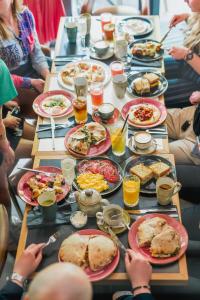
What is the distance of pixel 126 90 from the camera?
109 inches

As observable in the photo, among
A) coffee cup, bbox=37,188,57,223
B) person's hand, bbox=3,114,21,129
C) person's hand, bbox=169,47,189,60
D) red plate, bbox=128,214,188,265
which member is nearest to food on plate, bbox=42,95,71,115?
person's hand, bbox=3,114,21,129

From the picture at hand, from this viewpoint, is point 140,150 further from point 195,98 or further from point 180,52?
point 180,52

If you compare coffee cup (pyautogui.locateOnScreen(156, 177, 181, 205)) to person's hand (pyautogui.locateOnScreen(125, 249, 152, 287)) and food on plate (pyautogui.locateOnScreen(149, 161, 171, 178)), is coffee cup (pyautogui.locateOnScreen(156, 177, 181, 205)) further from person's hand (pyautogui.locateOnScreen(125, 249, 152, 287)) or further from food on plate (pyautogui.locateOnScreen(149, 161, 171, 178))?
person's hand (pyautogui.locateOnScreen(125, 249, 152, 287))

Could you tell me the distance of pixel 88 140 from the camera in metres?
2.43

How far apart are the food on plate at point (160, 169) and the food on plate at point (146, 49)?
105 centimetres

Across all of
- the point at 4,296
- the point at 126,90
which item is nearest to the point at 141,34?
the point at 126,90

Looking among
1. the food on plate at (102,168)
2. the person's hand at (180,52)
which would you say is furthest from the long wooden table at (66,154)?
the person's hand at (180,52)

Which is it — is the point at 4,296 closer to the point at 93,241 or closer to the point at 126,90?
the point at 93,241

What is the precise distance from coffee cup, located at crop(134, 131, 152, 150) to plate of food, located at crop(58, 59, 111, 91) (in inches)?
22.6

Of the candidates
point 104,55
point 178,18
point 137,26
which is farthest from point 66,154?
point 178,18

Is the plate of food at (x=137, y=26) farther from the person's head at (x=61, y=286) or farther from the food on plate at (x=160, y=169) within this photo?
the person's head at (x=61, y=286)

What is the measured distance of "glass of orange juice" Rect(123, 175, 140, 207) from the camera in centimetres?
205

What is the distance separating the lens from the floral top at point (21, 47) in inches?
120

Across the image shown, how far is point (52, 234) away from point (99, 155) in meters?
0.56
